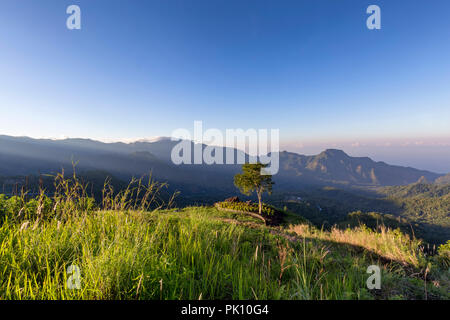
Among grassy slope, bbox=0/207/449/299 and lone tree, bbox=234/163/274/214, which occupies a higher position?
grassy slope, bbox=0/207/449/299

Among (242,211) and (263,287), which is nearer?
(263,287)

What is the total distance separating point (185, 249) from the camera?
9.82ft

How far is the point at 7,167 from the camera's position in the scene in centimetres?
19950

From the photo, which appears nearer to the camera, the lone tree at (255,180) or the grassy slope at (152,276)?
the grassy slope at (152,276)

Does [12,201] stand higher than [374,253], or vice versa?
[12,201]

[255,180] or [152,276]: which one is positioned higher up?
[152,276]

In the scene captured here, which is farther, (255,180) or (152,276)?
(255,180)

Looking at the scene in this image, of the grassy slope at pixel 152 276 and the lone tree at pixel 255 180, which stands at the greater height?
the grassy slope at pixel 152 276

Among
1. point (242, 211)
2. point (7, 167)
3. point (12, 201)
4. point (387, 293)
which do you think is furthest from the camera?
point (7, 167)

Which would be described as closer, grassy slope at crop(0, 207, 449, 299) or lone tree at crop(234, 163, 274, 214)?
grassy slope at crop(0, 207, 449, 299)
